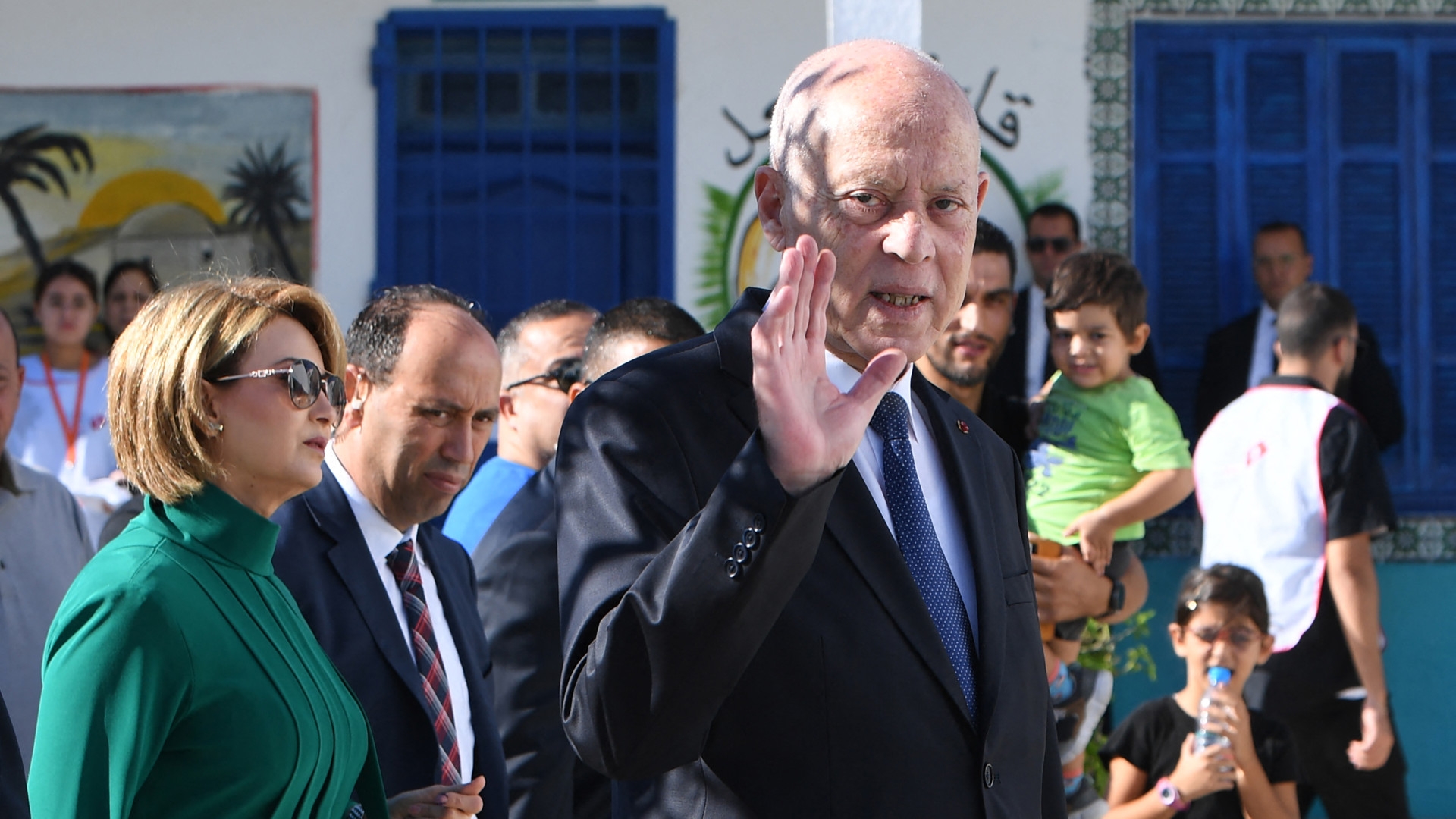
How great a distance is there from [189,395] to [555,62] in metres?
4.63

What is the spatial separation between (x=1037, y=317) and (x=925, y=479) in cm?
411

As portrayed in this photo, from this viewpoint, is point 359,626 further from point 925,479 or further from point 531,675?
point 925,479

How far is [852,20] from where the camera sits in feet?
11.2

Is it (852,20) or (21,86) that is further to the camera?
(21,86)

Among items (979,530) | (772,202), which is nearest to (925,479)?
(979,530)

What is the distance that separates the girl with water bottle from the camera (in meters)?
3.74

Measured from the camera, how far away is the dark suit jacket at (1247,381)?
587cm

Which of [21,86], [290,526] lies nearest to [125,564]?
[290,526]

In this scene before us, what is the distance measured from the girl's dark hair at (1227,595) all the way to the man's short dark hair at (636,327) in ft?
5.01

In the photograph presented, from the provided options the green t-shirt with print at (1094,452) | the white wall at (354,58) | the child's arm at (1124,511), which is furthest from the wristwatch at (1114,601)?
the white wall at (354,58)

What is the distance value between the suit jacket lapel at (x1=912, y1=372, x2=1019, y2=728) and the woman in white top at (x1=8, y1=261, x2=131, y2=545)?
4582 mm

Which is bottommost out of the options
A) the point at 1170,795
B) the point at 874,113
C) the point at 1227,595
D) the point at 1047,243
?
the point at 1170,795

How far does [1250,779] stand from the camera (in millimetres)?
3830

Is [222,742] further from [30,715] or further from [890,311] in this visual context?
[30,715]
